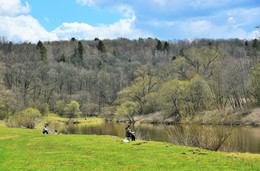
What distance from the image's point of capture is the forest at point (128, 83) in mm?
74125

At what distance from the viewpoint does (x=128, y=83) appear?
461 ft

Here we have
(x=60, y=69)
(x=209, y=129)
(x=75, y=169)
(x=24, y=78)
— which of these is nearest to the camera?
(x=75, y=169)

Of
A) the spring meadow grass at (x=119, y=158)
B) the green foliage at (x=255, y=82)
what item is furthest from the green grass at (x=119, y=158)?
the green foliage at (x=255, y=82)

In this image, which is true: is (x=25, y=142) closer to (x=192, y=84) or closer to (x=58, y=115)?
(x=192, y=84)

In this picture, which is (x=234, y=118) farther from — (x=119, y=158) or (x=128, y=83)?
(x=128, y=83)

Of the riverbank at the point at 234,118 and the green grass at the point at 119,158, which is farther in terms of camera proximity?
the riverbank at the point at 234,118

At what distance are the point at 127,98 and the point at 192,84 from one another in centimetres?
2468

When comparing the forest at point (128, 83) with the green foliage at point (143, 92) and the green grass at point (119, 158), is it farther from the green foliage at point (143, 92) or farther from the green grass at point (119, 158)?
the green grass at point (119, 158)

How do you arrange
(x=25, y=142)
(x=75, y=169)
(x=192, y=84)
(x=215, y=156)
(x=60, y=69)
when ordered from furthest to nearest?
(x=60, y=69) < (x=192, y=84) < (x=25, y=142) < (x=215, y=156) < (x=75, y=169)

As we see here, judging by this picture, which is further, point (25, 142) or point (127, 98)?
point (127, 98)

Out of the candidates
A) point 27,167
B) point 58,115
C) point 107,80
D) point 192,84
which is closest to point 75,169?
point 27,167

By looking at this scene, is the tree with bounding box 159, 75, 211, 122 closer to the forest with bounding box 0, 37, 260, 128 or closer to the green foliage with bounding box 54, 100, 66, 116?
the forest with bounding box 0, 37, 260, 128

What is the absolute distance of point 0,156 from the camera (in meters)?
21.9

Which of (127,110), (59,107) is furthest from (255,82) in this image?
(59,107)
